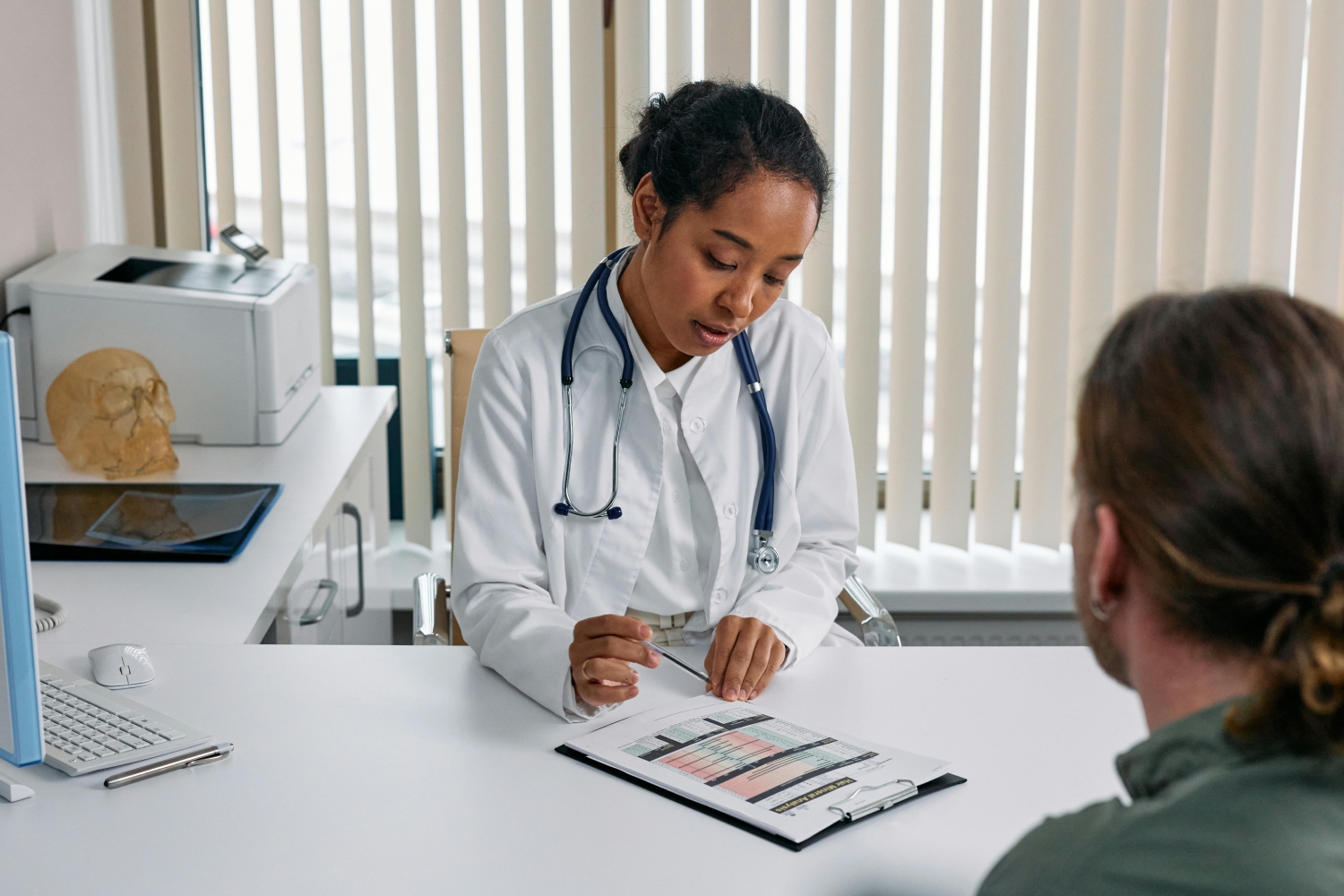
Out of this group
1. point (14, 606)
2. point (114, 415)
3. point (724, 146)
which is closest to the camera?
point (14, 606)

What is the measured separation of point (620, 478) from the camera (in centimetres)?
154

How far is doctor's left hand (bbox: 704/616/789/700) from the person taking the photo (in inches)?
49.6

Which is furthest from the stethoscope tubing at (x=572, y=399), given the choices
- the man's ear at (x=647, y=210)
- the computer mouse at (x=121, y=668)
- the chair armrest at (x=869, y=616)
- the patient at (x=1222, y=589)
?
the patient at (x=1222, y=589)

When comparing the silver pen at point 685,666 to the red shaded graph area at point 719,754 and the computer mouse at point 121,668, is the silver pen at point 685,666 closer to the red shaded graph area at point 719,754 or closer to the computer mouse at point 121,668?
the red shaded graph area at point 719,754

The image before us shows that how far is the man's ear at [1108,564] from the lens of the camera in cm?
66

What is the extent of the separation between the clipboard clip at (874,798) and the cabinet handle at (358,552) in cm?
141

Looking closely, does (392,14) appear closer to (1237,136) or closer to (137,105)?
(137,105)

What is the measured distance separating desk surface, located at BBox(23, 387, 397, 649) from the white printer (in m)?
0.05

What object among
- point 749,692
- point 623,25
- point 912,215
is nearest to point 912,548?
point 912,215

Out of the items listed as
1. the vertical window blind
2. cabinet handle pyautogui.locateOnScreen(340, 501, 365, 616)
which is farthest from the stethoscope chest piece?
the vertical window blind

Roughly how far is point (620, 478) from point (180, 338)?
1008mm

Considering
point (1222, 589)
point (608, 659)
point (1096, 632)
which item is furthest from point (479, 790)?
point (1222, 589)

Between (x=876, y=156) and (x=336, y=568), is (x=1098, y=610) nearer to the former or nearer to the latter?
(x=336, y=568)

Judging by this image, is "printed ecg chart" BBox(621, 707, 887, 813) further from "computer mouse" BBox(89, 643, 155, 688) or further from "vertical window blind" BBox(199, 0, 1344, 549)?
"vertical window blind" BBox(199, 0, 1344, 549)
